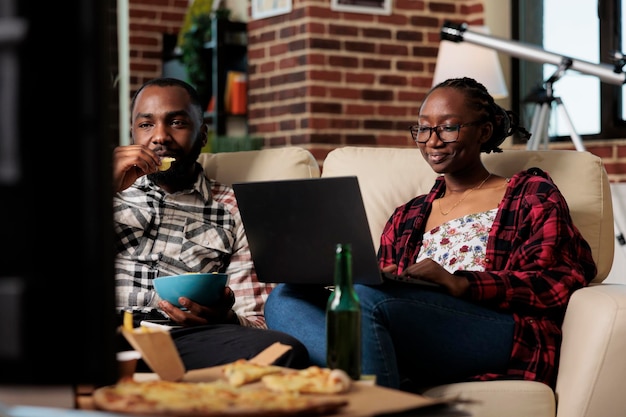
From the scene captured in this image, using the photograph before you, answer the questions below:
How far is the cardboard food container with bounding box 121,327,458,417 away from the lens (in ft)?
3.74

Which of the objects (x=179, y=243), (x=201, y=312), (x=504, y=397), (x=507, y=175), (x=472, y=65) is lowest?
(x=504, y=397)

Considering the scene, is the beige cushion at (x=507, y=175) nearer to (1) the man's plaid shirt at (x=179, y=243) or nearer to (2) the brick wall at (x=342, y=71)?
(1) the man's plaid shirt at (x=179, y=243)

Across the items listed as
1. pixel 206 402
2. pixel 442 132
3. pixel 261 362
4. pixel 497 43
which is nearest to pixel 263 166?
pixel 442 132

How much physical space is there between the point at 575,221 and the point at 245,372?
1.40 m

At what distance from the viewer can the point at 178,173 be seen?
8.76 ft

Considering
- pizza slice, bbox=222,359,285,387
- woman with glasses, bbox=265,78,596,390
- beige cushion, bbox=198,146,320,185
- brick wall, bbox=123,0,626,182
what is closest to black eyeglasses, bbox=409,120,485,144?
woman with glasses, bbox=265,78,596,390

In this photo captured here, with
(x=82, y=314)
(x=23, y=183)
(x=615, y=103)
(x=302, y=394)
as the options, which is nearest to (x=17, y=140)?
(x=23, y=183)

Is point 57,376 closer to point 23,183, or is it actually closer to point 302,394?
point 23,183

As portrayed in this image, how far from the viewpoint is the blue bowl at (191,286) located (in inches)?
74.7

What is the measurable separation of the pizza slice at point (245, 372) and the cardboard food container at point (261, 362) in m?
0.04

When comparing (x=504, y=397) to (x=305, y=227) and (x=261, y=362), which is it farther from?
(x=261, y=362)

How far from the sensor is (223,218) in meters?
2.63

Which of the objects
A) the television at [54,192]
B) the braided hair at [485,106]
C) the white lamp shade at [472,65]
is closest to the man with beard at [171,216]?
the braided hair at [485,106]

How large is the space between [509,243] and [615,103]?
2313 mm
